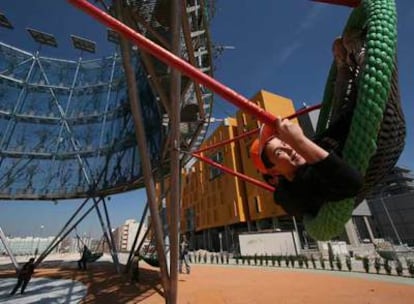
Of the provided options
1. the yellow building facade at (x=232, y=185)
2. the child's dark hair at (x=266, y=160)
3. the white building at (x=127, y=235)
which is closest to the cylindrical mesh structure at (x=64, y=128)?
the yellow building facade at (x=232, y=185)

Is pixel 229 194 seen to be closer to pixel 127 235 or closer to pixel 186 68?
pixel 186 68

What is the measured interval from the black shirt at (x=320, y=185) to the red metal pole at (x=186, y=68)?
0.40 m

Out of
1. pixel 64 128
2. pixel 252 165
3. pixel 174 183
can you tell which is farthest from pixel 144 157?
pixel 252 165

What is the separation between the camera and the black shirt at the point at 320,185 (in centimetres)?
157

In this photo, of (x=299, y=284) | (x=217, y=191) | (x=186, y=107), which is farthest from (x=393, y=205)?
(x=186, y=107)

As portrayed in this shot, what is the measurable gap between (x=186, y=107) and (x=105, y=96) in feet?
50.4

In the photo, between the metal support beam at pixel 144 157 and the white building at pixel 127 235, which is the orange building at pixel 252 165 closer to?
the metal support beam at pixel 144 157

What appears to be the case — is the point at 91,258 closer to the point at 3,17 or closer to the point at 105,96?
the point at 105,96

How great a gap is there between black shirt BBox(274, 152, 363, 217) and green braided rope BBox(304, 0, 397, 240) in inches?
3.1

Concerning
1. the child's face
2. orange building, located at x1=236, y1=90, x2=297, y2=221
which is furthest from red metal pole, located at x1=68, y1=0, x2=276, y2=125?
orange building, located at x1=236, y1=90, x2=297, y2=221

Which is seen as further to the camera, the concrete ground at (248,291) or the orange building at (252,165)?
the orange building at (252,165)

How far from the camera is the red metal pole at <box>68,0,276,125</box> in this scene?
1.74 m

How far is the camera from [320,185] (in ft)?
5.50

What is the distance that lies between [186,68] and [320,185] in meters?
1.19
